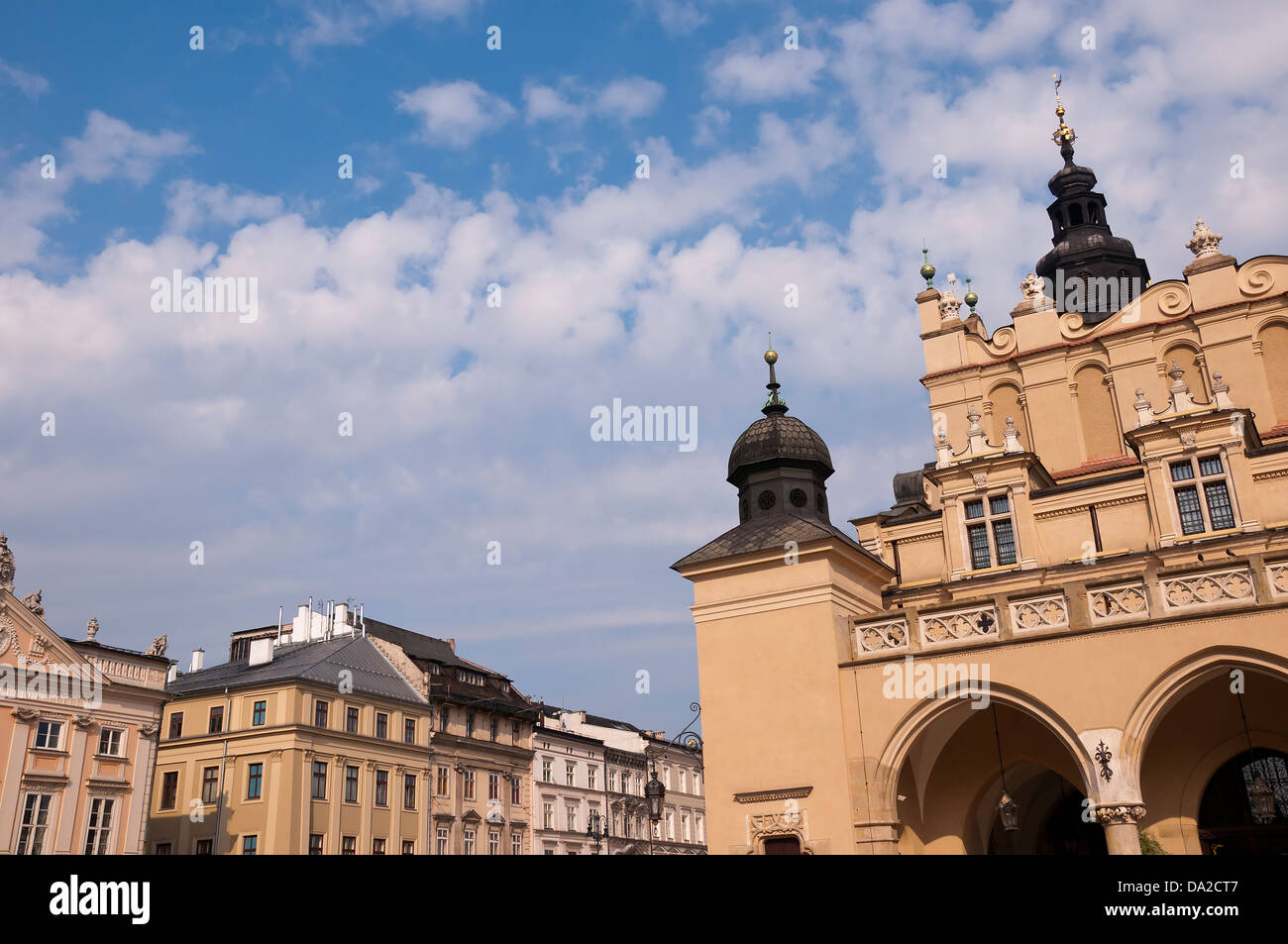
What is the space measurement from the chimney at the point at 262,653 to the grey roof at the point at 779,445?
34.4 m

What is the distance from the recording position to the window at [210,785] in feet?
154

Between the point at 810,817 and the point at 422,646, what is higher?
the point at 422,646

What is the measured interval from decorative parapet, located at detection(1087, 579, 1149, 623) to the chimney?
44.0 meters

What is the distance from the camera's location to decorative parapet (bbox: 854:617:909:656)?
2011 cm

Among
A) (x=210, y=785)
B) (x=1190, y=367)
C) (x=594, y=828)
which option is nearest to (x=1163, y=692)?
(x=1190, y=367)

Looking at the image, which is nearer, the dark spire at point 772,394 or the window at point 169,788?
the dark spire at point 772,394

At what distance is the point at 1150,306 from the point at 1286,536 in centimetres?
995

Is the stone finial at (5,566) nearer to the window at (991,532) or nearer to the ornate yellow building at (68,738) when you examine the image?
the ornate yellow building at (68,738)

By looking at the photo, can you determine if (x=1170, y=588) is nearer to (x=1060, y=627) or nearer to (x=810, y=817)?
(x=1060, y=627)

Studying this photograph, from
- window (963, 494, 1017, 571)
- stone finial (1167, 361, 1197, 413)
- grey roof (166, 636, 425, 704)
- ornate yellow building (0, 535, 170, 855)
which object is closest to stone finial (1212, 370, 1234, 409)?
stone finial (1167, 361, 1197, 413)

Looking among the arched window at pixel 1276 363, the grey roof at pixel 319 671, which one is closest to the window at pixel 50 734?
the grey roof at pixel 319 671

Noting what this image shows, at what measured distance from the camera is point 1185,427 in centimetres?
2358

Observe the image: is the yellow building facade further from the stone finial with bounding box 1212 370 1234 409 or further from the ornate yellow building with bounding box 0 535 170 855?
the stone finial with bounding box 1212 370 1234 409
